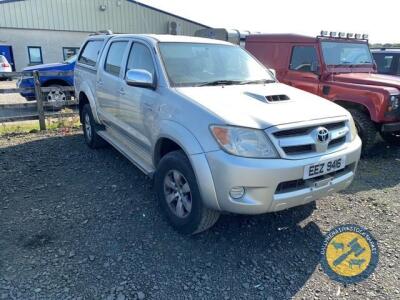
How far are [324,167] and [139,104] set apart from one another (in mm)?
2120

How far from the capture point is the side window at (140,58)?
373 centimetres

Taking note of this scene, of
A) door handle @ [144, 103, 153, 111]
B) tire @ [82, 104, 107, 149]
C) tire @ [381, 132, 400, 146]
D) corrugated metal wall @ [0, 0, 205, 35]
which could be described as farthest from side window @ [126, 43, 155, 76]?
corrugated metal wall @ [0, 0, 205, 35]

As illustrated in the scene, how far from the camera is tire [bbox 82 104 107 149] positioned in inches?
222

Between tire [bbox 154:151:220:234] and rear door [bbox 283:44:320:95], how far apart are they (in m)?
4.04

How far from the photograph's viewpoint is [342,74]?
6.17m

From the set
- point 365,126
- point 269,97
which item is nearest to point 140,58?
point 269,97

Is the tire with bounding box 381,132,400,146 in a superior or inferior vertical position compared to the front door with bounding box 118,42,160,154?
inferior

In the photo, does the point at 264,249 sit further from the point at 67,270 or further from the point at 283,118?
the point at 67,270

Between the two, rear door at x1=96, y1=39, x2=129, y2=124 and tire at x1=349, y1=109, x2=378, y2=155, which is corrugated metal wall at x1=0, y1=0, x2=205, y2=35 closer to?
rear door at x1=96, y1=39, x2=129, y2=124

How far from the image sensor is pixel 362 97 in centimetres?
546

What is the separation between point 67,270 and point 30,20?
76.7ft

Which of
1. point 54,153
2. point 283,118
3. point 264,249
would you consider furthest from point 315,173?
point 54,153

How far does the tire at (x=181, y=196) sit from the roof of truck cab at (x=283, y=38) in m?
4.43

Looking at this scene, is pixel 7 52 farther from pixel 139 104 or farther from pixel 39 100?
pixel 139 104
